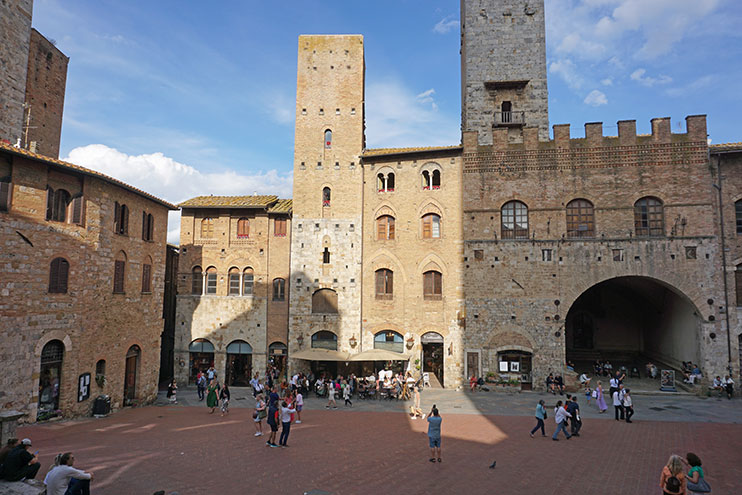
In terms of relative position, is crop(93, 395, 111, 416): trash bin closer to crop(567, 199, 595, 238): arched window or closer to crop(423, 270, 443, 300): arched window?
crop(423, 270, 443, 300): arched window

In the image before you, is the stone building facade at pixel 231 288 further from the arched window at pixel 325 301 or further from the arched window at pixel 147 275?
the arched window at pixel 147 275

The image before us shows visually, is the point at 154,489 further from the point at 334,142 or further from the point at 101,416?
the point at 334,142

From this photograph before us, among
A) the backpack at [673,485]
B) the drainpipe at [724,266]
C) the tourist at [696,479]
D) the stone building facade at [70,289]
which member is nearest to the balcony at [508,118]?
the drainpipe at [724,266]

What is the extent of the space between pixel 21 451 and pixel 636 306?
32.9m

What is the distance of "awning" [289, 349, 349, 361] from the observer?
2262 centimetres

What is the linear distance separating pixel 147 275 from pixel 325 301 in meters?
9.80

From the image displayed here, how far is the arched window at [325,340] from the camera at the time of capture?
25172 millimetres

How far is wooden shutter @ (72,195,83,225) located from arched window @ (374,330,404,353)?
52.3 ft

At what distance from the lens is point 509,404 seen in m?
19.8

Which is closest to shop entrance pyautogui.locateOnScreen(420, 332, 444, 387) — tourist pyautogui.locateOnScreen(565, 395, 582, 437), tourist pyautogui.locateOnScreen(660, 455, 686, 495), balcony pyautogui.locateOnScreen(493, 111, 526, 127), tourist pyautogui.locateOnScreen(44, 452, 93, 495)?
tourist pyautogui.locateOnScreen(565, 395, 582, 437)

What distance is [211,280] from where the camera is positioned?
27.2m

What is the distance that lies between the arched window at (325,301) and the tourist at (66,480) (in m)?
18.0

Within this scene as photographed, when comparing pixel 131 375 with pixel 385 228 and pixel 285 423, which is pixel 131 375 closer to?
pixel 285 423

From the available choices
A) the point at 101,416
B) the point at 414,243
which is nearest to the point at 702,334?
the point at 414,243
